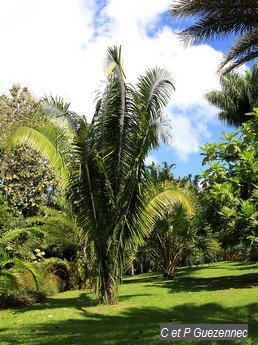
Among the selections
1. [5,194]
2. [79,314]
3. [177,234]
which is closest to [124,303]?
[79,314]

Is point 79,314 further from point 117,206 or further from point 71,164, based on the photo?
point 71,164

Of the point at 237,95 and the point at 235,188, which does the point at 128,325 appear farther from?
the point at 237,95

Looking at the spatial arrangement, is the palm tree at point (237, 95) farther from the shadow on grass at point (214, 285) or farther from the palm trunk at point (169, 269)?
the shadow on grass at point (214, 285)

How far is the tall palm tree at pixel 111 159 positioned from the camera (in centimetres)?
1005

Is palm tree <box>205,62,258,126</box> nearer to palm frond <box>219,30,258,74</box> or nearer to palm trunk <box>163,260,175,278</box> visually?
palm trunk <box>163,260,175,278</box>

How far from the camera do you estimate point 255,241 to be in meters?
12.1

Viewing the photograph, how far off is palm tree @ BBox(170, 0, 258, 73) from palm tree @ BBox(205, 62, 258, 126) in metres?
17.2

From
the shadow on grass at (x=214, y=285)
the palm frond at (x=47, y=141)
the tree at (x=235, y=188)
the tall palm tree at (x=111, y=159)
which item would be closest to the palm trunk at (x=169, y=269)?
the shadow on grass at (x=214, y=285)

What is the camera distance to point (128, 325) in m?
7.25

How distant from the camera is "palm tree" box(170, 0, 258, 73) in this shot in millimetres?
10027

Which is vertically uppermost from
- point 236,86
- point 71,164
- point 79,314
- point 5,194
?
point 236,86

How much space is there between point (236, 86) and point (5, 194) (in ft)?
54.6

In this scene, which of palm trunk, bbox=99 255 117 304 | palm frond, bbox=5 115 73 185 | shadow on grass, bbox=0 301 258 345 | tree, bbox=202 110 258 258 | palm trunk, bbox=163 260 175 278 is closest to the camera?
shadow on grass, bbox=0 301 258 345

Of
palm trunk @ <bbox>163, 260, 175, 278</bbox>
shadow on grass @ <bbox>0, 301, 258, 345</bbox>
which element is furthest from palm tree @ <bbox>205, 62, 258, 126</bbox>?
shadow on grass @ <bbox>0, 301, 258, 345</bbox>
